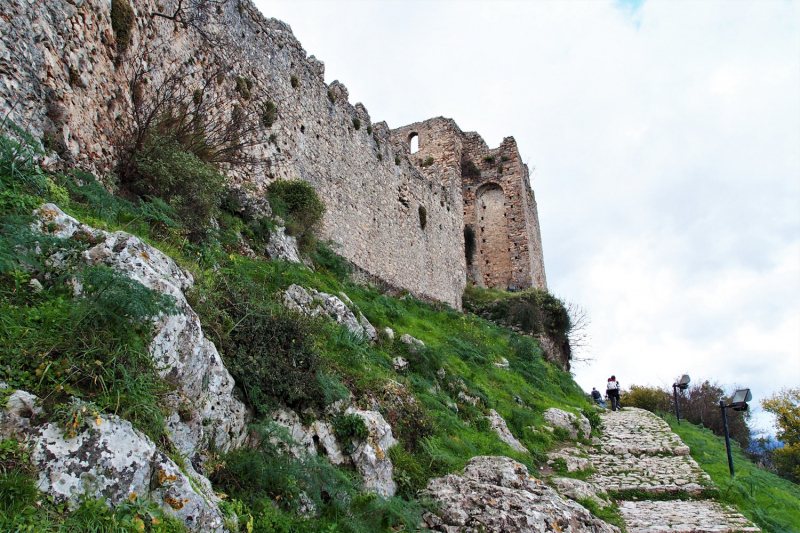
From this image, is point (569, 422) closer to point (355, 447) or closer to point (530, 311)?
point (355, 447)

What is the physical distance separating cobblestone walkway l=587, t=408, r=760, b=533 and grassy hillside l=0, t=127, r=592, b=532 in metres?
1.51

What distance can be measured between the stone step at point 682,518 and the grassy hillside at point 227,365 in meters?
1.75

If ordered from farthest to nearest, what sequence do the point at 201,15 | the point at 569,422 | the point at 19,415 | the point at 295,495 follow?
1. the point at 569,422
2. the point at 201,15
3. the point at 295,495
4. the point at 19,415

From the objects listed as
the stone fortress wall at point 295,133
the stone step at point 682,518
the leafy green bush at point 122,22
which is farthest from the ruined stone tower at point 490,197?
the leafy green bush at point 122,22

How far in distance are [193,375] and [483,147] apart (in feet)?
82.2

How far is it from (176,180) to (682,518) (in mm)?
8072

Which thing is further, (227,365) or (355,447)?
(355,447)

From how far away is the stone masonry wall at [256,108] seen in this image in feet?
18.5

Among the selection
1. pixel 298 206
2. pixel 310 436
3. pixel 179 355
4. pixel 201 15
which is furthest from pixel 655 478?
pixel 201 15

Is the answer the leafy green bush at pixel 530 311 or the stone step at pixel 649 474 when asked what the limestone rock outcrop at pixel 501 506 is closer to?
the stone step at pixel 649 474

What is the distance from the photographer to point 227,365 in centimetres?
496

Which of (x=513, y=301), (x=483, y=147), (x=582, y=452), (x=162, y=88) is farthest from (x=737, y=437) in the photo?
(x=162, y=88)

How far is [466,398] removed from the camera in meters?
9.29

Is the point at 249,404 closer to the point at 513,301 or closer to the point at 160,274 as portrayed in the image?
the point at 160,274
